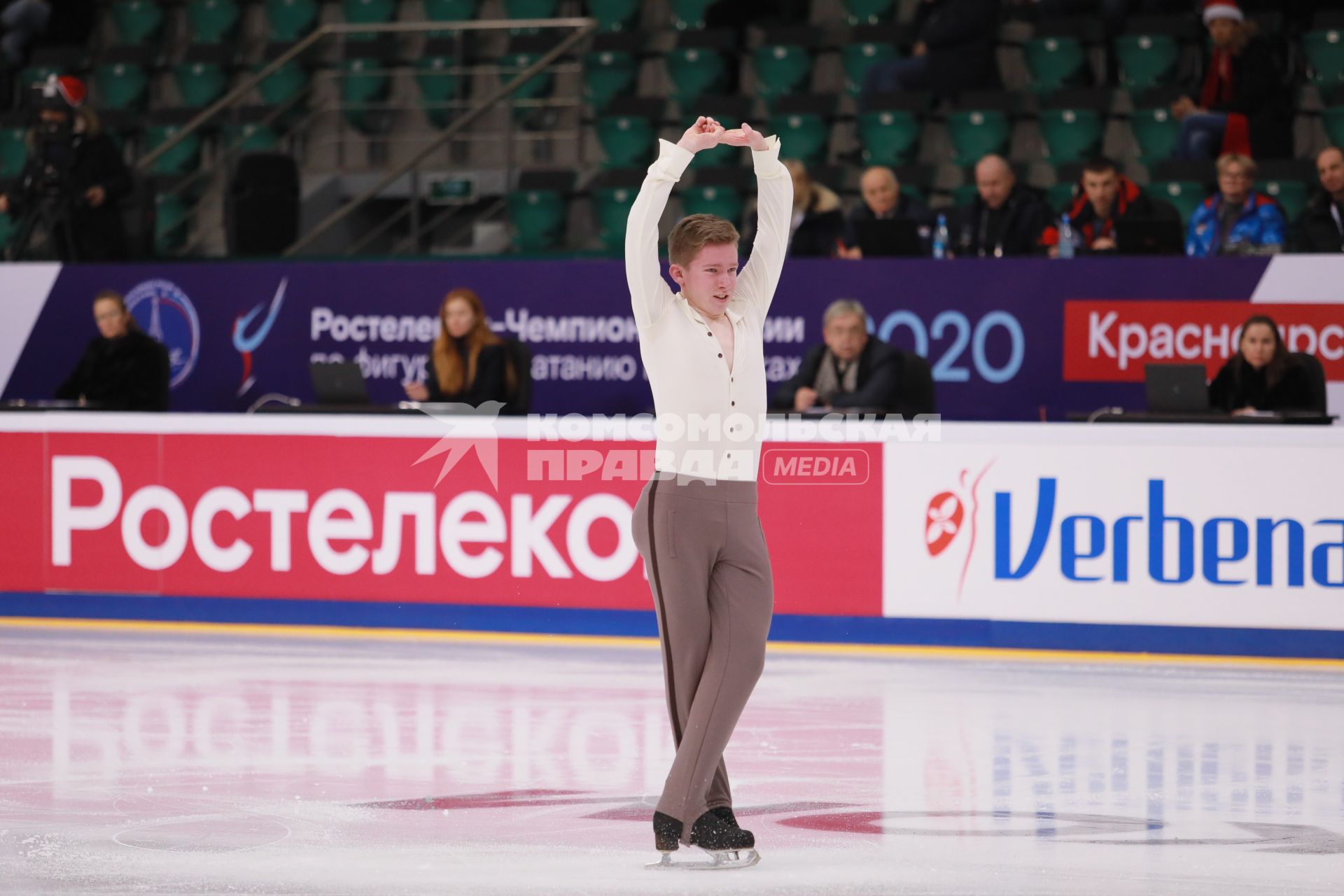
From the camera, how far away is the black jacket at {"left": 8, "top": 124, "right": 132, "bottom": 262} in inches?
532

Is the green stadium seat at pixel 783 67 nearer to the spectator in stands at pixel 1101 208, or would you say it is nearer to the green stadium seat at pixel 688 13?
the green stadium seat at pixel 688 13

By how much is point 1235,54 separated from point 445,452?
6.11m

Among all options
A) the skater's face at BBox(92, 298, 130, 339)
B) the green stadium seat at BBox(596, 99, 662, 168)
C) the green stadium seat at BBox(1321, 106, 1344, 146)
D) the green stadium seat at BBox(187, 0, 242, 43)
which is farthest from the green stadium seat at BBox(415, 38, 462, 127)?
the green stadium seat at BBox(1321, 106, 1344, 146)

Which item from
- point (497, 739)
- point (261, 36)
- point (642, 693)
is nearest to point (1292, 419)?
point (642, 693)

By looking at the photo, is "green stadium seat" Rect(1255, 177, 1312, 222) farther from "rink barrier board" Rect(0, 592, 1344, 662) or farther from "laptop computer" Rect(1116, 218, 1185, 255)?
"rink barrier board" Rect(0, 592, 1344, 662)

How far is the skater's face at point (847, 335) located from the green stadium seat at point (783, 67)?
4.75m

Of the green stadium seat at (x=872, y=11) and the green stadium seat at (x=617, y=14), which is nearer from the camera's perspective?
the green stadium seat at (x=872, y=11)

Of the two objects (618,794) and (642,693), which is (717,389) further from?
(642,693)

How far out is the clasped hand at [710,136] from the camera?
4906mm

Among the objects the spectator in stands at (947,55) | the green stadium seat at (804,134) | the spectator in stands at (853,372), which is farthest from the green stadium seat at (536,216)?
the spectator in stands at (853,372)

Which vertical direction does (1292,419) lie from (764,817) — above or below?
above

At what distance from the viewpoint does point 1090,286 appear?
11.4 metres

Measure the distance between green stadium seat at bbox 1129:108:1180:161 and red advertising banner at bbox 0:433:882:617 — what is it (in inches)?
208

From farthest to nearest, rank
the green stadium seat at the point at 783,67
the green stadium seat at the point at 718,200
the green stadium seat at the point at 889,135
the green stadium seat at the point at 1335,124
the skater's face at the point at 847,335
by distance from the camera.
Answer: the green stadium seat at the point at 783,67 → the green stadium seat at the point at 889,135 → the green stadium seat at the point at 718,200 → the green stadium seat at the point at 1335,124 → the skater's face at the point at 847,335
